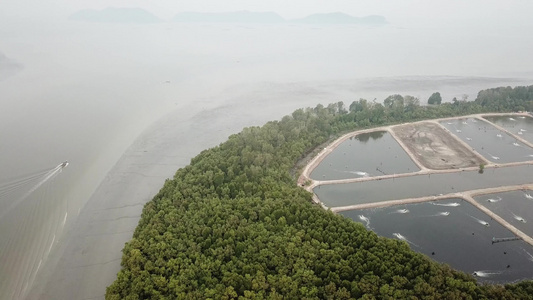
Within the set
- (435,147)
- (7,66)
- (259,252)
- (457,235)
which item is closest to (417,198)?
(457,235)

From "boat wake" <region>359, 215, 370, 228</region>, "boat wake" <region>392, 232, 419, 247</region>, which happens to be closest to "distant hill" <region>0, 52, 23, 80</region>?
"boat wake" <region>359, 215, 370, 228</region>

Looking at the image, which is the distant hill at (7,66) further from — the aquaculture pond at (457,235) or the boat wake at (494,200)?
the boat wake at (494,200)

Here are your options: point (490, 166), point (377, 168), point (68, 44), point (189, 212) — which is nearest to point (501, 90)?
point (490, 166)

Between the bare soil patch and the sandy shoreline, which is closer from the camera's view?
the sandy shoreline

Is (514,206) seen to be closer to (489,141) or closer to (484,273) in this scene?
(484,273)

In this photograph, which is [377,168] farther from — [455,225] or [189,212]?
[189,212]

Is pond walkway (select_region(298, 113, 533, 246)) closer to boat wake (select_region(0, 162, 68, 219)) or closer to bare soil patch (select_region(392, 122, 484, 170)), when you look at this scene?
bare soil patch (select_region(392, 122, 484, 170))
